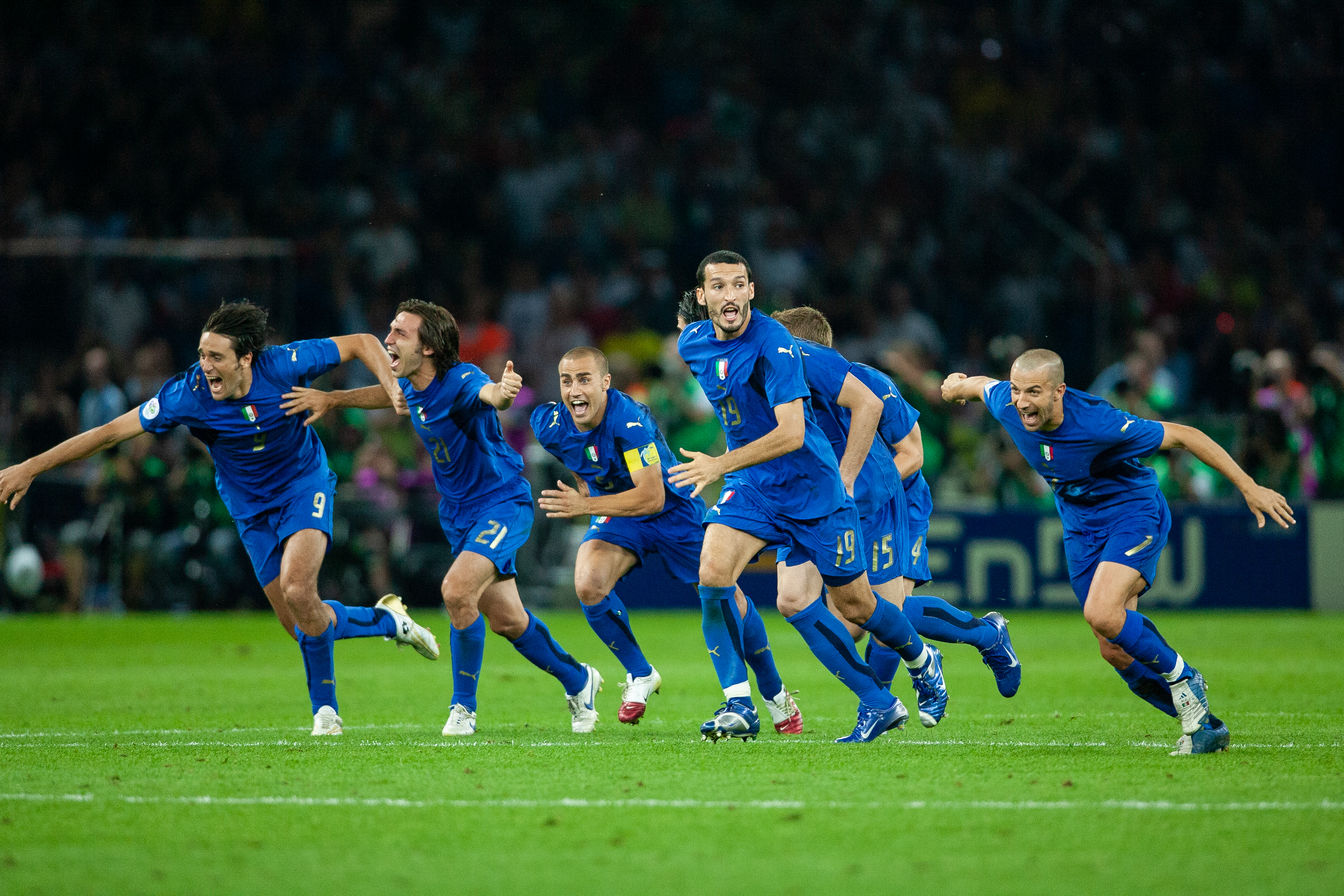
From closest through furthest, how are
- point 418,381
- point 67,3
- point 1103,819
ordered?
point 1103,819 < point 418,381 < point 67,3

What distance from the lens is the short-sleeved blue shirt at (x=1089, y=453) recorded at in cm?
712

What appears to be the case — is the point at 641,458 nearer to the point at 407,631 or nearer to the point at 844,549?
the point at 844,549

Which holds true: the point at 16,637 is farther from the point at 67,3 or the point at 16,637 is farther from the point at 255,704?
the point at 67,3

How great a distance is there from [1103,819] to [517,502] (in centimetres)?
375

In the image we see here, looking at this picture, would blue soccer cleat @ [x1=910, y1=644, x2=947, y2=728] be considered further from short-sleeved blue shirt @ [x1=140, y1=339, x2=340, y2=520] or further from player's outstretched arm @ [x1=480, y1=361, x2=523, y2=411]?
short-sleeved blue shirt @ [x1=140, y1=339, x2=340, y2=520]

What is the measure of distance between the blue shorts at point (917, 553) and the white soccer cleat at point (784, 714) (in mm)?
1248

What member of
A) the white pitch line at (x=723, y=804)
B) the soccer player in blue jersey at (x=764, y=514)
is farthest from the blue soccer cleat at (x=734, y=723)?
the white pitch line at (x=723, y=804)

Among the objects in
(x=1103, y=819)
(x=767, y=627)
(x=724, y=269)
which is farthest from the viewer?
(x=767, y=627)

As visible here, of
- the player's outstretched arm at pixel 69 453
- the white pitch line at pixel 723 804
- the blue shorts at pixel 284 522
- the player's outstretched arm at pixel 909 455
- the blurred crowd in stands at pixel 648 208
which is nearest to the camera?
the white pitch line at pixel 723 804

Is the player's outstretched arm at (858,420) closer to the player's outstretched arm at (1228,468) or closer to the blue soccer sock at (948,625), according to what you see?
the blue soccer sock at (948,625)

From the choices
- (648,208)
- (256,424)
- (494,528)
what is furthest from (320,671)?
(648,208)

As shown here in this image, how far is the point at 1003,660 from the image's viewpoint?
8.33 m

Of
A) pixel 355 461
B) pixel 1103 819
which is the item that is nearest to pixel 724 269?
pixel 1103 819

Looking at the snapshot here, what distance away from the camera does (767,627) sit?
15516 mm
